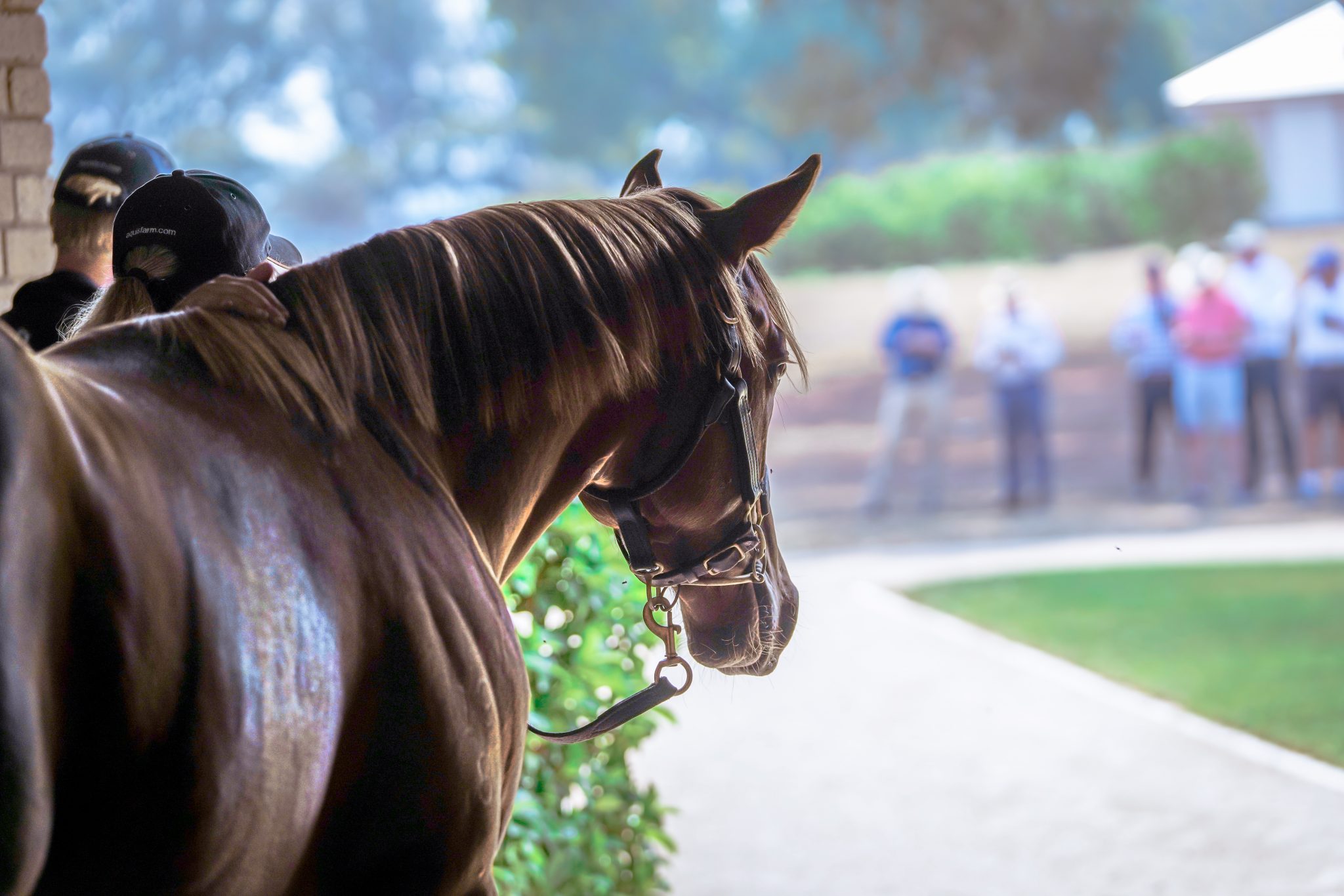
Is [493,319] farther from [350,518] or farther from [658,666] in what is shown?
[658,666]

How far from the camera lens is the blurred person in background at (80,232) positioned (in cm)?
263

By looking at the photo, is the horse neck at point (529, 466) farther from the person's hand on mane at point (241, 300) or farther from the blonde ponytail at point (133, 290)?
the blonde ponytail at point (133, 290)

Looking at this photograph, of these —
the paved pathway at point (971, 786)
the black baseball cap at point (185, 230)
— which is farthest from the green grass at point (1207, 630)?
the black baseball cap at point (185, 230)

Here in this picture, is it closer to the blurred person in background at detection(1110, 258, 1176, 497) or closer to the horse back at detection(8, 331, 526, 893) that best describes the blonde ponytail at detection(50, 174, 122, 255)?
the horse back at detection(8, 331, 526, 893)

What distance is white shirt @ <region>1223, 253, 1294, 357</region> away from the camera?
44.9 feet

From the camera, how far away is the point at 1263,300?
45.2 ft

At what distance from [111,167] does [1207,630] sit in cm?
709

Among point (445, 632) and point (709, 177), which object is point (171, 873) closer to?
point (445, 632)

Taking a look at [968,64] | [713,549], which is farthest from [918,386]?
[968,64]

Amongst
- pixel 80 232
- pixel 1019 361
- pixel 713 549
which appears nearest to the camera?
pixel 713 549

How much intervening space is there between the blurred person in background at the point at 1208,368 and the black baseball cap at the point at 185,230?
1292cm

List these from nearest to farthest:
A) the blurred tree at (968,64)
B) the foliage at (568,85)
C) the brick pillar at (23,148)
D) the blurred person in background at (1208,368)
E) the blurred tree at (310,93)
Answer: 1. the brick pillar at (23,148)
2. the blurred person in background at (1208,368)
3. the blurred tree at (968,64)
4. the foliage at (568,85)
5. the blurred tree at (310,93)

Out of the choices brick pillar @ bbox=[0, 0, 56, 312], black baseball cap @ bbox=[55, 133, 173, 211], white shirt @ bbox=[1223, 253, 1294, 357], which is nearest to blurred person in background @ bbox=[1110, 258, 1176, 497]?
white shirt @ bbox=[1223, 253, 1294, 357]

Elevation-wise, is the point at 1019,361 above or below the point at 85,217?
below
